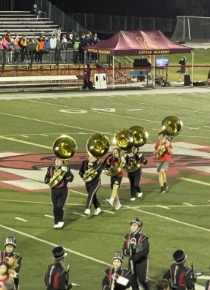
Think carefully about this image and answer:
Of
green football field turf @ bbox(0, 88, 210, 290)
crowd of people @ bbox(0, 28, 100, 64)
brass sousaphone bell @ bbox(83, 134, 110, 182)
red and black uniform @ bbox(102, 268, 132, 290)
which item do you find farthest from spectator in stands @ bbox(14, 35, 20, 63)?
red and black uniform @ bbox(102, 268, 132, 290)

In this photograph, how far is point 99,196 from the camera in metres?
26.6

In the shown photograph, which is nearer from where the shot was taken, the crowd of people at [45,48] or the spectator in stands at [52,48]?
the crowd of people at [45,48]

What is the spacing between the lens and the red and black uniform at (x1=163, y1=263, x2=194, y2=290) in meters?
17.1

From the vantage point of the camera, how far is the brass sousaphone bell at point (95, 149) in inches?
954

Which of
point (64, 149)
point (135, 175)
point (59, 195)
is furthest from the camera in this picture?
point (135, 175)

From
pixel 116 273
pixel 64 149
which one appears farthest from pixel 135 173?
pixel 116 273

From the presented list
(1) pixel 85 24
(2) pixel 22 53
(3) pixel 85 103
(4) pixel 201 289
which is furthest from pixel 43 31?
(4) pixel 201 289

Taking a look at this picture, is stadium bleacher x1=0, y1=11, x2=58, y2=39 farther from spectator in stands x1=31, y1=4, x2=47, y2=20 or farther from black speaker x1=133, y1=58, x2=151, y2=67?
black speaker x1=133, y1=58, x2=151, y2=67

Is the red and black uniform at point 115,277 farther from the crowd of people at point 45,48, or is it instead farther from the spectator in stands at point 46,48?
the spectator in stands at point 46,48

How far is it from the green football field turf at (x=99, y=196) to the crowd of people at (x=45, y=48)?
12186mm

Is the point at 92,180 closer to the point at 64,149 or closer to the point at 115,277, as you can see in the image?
the point at 64,149

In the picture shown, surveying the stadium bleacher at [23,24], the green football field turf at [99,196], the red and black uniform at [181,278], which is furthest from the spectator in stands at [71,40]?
the red and black uniform at [181,278]

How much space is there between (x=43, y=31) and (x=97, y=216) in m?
40.2

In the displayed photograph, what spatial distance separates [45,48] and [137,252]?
40.3m
